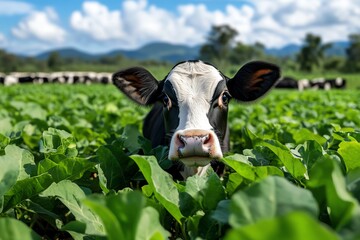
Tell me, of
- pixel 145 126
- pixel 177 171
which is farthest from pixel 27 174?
pixel 145 126

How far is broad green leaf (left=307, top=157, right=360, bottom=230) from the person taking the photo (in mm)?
1216

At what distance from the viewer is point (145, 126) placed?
5.89 m

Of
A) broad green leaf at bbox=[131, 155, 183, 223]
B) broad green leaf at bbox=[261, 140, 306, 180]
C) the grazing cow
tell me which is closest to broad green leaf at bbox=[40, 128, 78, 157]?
broad green leaf at bbox=[131, 155, 183, 223]

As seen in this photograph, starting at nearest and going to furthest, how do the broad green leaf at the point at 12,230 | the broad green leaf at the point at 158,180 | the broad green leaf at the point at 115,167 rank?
1. the broad green leaf at the point at 12,230
2. the broad green leaf at the point at 158,180
3. the broad green leaf at the point at 115,167

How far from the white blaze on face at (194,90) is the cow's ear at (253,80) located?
0.26 meters

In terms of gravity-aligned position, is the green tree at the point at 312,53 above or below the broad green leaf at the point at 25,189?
above

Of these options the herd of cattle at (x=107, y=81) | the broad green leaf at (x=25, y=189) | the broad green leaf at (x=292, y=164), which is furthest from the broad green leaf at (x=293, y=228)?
the herd of cattle at (x=107, y=81)

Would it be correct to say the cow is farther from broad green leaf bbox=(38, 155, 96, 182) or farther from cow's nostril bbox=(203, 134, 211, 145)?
broad green leaf bbox=(38, 155, 96, 182)

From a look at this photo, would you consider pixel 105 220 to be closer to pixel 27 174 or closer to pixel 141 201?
pixel 141 201

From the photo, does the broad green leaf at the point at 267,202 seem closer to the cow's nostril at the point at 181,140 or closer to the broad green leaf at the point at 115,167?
the broad green leaf at the point at 115,167

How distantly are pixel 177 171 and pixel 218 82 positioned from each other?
0.80m

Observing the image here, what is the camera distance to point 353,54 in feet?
349

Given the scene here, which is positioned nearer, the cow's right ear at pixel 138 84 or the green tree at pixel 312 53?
the cow's right ear at pixel 138 84

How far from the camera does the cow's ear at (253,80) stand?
4.11 meters
